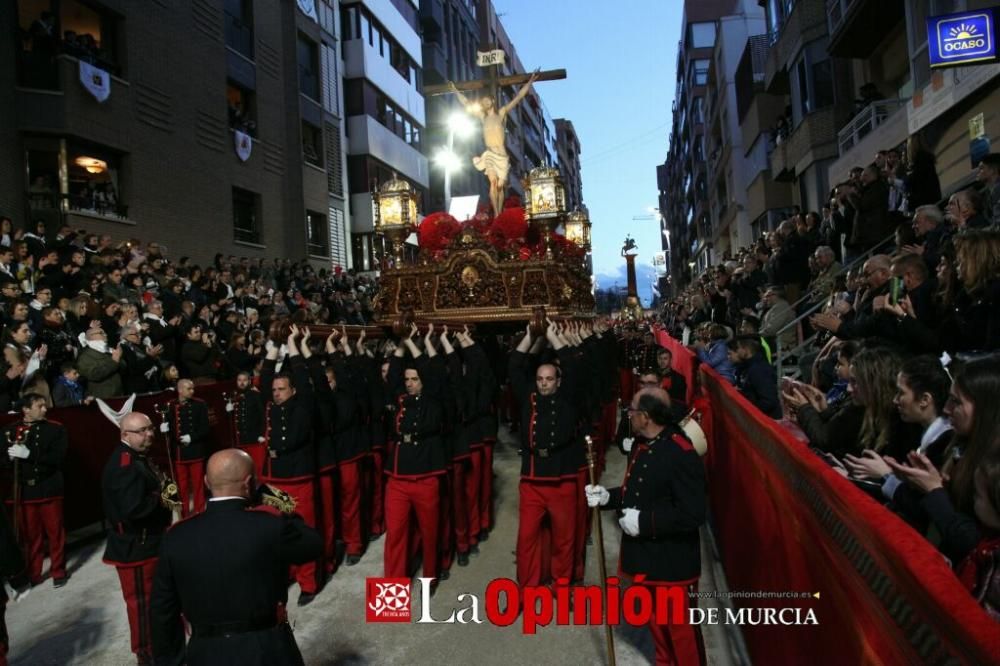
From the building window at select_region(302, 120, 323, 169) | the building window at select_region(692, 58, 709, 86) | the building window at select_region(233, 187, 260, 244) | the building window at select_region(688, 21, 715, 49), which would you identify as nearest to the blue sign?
the building window at select_region(233, 187, 260, 244)

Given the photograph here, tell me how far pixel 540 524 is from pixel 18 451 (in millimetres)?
4981

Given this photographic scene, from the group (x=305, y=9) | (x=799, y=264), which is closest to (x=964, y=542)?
(x=799, y=264)

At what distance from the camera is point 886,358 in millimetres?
3594

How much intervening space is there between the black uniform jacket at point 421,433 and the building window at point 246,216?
50.6 feet

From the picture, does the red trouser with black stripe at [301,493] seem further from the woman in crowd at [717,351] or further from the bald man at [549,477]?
the woman in crowd at [717,351]

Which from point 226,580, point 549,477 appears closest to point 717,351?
point 549,477

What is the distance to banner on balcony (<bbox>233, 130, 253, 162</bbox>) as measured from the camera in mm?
19547

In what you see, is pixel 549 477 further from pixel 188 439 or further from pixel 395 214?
pixel 395 214

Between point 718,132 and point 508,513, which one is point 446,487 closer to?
point 508,513

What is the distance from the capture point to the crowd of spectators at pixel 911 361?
2449 millimetres

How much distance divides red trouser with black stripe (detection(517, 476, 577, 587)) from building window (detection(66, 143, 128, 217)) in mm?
13209

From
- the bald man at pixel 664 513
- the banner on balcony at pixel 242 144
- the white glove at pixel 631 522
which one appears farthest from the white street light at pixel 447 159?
→ the white glove at pixel 631 522

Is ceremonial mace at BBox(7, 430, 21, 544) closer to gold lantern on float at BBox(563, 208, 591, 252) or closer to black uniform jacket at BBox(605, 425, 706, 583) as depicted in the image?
black uniform jacket at BBox(605, 425, 706, 583)

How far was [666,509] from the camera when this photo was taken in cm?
378
